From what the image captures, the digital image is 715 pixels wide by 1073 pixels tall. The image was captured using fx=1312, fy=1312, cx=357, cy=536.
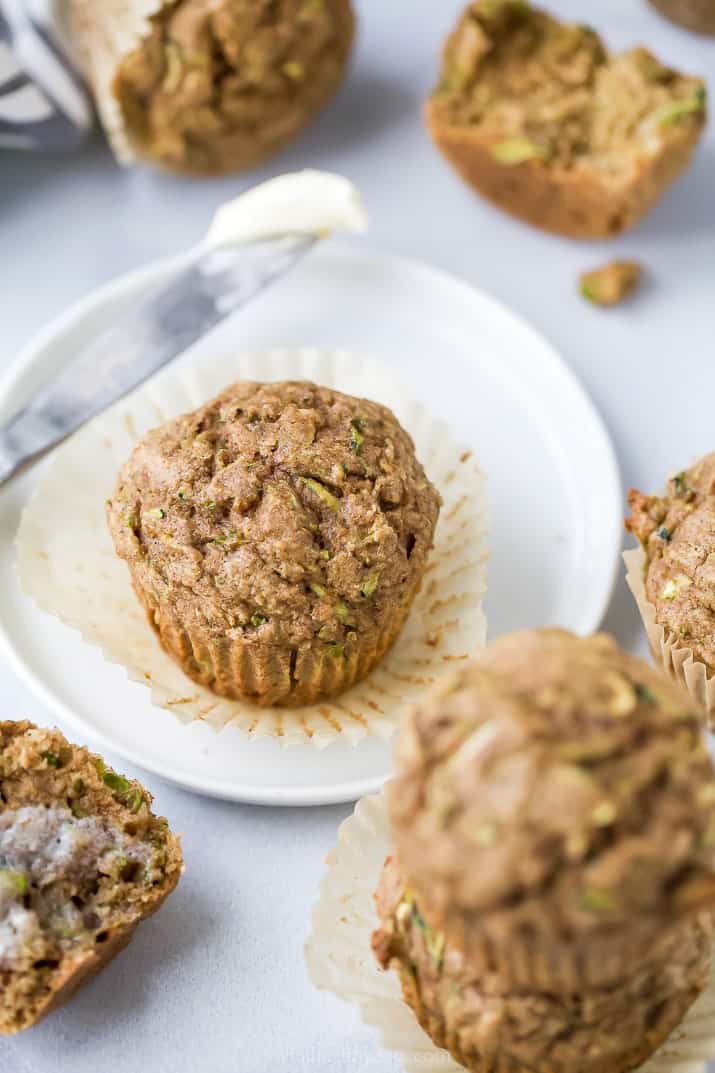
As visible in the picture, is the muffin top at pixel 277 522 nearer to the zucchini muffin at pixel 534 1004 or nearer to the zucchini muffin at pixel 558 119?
the zucchini muffin at pixel 534 1004

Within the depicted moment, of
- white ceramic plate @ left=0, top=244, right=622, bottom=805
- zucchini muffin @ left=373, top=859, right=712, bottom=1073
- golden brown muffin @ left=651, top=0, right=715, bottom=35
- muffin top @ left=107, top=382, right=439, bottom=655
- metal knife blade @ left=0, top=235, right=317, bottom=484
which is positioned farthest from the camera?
golden brown muffin @ left=651, top=0, right=715, bottom=35

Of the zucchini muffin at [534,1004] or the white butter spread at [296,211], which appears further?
the white butter spread at [296,211]

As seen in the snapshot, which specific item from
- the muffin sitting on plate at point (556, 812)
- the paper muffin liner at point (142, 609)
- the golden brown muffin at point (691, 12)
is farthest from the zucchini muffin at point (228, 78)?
the muffin sitting on plate at point (556, 812)

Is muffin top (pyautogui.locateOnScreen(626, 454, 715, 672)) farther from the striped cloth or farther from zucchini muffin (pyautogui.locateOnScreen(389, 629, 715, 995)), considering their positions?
the striped cloth

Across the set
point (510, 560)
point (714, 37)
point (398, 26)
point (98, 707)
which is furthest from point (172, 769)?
point (714, 37)

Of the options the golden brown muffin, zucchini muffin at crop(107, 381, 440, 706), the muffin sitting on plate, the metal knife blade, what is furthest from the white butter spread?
the muffin sitting on plate

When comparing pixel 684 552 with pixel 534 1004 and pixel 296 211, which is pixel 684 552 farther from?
pixel 296 211
